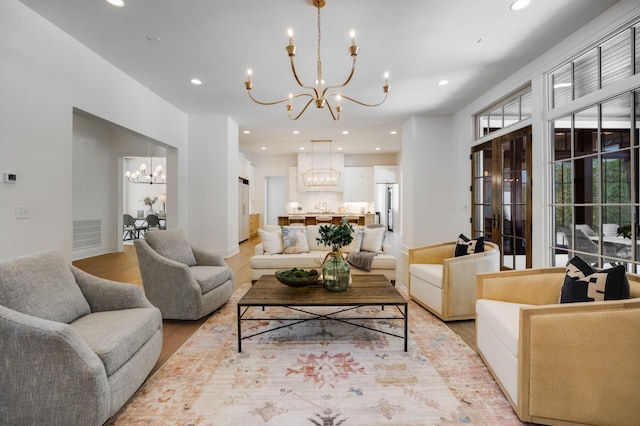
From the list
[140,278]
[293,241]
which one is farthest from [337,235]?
[140,278]

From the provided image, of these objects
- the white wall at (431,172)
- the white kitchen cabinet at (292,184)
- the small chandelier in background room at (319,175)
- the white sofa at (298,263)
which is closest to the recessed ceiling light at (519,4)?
the white sofa at (298,263)

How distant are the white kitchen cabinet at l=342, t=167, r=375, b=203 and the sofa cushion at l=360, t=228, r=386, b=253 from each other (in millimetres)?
5745

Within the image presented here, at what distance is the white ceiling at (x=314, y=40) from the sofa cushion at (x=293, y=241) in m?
2.23

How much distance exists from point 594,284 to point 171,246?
3.50 m

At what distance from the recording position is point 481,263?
2824mm

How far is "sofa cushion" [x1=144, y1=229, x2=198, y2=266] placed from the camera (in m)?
3.00

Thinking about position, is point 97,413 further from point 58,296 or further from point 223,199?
point 223,199

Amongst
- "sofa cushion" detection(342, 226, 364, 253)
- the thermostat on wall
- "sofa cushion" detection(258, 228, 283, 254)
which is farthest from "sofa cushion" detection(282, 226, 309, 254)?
the thermostat on wall

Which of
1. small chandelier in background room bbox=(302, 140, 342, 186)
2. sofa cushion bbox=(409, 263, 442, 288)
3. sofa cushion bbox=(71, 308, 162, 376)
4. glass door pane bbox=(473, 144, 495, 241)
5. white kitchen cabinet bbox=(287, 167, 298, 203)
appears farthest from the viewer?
white kitchen cabinet bbox=(287, 167, 298, 203)

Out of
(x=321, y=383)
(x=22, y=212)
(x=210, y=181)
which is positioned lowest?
(x=321, y=383)

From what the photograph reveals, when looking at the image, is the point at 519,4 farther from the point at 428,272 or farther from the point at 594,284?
the point at 428,272

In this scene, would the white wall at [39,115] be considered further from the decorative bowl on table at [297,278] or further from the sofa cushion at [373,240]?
the sofa cushion at [373,240]

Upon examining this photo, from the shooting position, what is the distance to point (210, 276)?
300cm

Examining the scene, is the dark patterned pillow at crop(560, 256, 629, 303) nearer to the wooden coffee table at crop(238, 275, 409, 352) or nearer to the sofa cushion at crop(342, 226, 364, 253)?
the wooden coffee table at crop(238, 275, 409, 352)
